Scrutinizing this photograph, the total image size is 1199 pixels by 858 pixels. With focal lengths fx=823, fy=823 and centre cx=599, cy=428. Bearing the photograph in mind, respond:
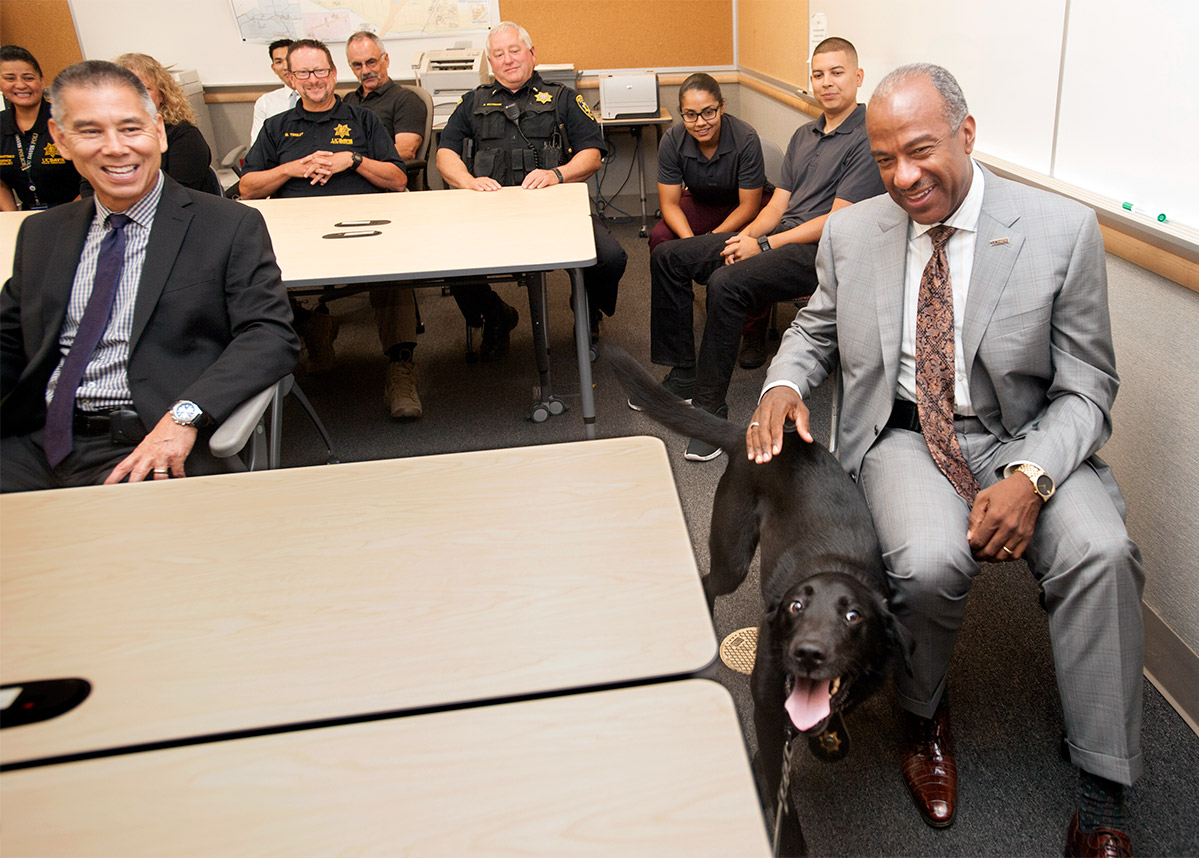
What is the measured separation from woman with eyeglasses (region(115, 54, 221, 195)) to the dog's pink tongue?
313cm

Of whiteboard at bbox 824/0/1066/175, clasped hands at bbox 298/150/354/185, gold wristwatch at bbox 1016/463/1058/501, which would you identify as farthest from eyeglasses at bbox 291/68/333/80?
gold wristwatch at bbox 1016/463/1058/501

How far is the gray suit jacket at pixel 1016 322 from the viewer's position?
4.80ft

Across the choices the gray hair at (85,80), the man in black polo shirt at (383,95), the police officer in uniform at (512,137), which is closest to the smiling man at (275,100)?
the man in black polo shirt at (383,95)

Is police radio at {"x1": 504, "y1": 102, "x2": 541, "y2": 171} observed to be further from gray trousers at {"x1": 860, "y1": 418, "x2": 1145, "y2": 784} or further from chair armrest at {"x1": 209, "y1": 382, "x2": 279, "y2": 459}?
gray trousers at {"x1": 860, "y1": 418, "x2": 1145, "y2": 784}

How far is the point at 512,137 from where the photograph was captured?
3.64 meters

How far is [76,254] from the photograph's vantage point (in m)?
1.87

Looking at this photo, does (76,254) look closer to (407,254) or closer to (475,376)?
(407,254)

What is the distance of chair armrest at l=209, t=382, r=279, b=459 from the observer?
1.55 meters

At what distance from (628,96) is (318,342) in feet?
9.43

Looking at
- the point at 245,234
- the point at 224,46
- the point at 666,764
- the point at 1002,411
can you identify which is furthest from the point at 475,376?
the point at 224,46

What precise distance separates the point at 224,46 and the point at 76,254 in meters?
4.57

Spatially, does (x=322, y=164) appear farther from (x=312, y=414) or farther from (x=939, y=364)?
(x=939, y=364)

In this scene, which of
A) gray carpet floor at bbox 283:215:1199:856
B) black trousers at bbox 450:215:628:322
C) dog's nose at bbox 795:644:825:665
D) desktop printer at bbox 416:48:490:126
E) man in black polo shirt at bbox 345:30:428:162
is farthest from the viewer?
desktop printer at bbox 416:48:490:126

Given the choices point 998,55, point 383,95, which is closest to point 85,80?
point 998,55
